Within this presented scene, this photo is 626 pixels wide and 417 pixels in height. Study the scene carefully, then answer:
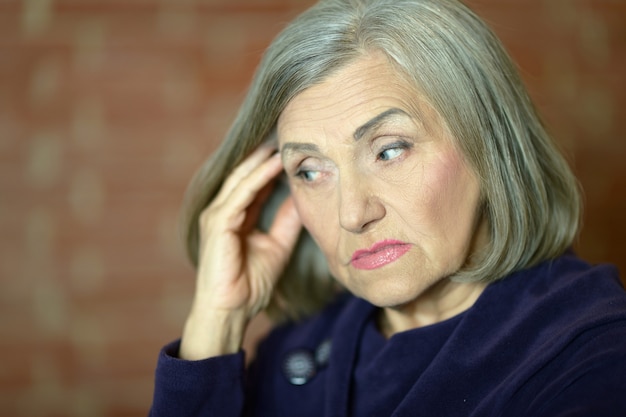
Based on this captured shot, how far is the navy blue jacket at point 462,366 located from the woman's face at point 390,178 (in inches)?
Answer: 5.0

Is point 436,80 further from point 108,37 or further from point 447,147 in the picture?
point 108,37

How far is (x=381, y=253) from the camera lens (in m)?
1.48

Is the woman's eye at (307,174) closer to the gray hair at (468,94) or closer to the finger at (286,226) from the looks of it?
the gray hair at (468,94)

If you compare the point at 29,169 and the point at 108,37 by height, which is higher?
the point at 108,37

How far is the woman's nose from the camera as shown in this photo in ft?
4.71

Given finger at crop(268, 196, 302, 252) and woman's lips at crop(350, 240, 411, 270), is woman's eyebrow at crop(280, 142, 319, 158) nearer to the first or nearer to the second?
woman's lips at crop(350, 240, 411, 270)

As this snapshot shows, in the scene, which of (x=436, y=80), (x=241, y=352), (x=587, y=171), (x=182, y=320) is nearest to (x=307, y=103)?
(x=436, y=80)

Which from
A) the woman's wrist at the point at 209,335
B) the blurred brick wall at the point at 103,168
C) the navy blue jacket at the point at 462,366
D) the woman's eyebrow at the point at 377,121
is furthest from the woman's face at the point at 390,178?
the blurred brick wall at the point at 103,168

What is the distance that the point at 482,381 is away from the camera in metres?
1.43

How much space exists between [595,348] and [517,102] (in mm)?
503

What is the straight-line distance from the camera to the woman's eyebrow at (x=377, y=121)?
4.66ft

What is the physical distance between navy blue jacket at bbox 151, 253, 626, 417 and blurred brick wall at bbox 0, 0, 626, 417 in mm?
794

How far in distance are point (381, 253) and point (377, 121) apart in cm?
24

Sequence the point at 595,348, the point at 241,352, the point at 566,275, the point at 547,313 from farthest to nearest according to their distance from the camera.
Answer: the point at 241,352 < the point at 566,275 < the point at 547,313 < the point at 595,348
